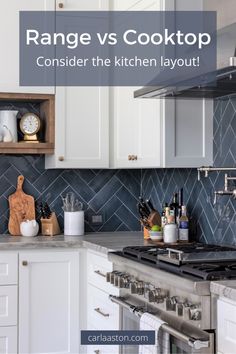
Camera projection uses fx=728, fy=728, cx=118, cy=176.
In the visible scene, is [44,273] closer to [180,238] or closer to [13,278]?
[13,278]

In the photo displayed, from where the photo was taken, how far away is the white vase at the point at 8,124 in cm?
448

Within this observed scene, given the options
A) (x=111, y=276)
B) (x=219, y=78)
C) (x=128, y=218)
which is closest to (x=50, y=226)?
(x=128, y=218)

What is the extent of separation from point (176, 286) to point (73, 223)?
1819 mm

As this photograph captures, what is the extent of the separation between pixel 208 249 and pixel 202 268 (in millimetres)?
726

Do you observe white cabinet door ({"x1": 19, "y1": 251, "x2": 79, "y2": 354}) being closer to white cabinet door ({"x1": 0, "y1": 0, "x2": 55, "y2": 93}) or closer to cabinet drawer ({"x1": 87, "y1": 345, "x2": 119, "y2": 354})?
cabinet drawer ({"x1": 87, "y1": 345, "x2": 119, "y2": 354})

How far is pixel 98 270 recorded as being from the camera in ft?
12.8

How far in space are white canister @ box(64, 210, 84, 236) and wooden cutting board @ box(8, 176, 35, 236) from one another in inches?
10.1

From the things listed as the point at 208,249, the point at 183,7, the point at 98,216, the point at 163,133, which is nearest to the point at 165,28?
the point at 183,7

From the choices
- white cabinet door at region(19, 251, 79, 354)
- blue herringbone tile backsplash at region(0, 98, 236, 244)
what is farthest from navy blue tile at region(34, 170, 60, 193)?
white cabinet door at region(19, 251, 79, 354)

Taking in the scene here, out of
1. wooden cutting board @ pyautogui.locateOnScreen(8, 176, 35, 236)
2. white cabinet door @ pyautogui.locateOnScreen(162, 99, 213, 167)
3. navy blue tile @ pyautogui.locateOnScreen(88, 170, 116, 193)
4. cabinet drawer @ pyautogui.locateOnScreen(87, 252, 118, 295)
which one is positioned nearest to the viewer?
cabinet drawer @ pyautogui.locateOnScreen(87, 252, 118, 295)

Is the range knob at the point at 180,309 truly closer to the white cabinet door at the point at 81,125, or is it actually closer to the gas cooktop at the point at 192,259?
the gas cooktop at the point at 192,259

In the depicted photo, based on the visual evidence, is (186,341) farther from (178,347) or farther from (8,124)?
(8,124)

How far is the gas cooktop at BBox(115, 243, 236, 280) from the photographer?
275 centimetres

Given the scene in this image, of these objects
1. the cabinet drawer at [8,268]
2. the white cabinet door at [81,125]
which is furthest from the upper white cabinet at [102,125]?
the cabinet drawer at [8,268]
